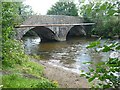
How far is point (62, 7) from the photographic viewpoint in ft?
123

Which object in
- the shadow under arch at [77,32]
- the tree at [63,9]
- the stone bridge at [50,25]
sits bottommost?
the shadow under arch at [77,32]

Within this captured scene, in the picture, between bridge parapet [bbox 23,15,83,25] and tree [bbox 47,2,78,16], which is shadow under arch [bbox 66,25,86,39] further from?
tree [bbox 47,2,78,16]

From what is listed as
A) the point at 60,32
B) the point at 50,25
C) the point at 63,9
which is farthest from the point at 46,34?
the point at 63,9

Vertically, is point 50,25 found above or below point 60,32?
above

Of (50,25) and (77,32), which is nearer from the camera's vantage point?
(50,25)

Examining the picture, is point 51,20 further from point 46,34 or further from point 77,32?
point 77,32

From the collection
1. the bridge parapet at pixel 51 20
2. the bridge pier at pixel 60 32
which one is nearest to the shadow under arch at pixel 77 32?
the bridge parapet at pixel 51 20

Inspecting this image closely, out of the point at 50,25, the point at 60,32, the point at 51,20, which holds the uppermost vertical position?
the point at 51,20

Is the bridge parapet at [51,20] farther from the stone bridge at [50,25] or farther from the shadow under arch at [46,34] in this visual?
the shadow under arch at [46,34]

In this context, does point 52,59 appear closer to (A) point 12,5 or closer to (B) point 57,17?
(A) point 12,5

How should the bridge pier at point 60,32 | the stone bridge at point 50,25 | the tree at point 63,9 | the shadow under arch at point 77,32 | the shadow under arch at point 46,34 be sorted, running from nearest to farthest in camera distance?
the stone bridge at point 50,25, the shadow under arch at point 46,34, the bridge pier at point 60,32, the shadow under arch at point 77,32, the tree at point 63,9

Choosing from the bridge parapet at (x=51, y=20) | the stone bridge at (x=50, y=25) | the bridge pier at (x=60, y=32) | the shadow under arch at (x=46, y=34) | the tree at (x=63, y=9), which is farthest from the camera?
the tree at (x=63, y=9)

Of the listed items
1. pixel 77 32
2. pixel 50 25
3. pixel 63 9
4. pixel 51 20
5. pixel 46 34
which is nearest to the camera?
pixel 50 25

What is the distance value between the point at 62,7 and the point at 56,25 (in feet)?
39.5
